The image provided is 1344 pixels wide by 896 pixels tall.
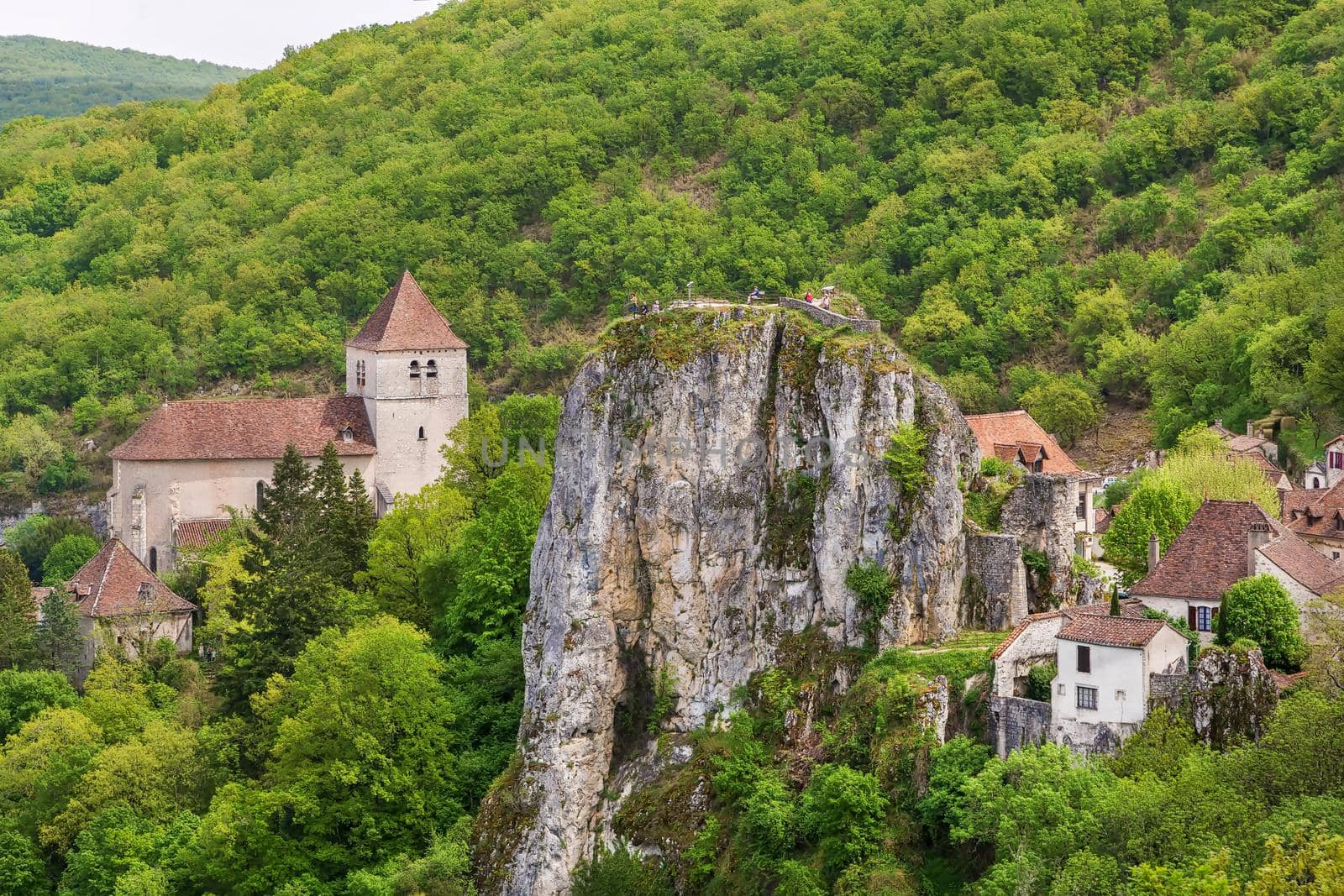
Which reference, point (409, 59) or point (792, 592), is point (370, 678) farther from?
point (409, 59)

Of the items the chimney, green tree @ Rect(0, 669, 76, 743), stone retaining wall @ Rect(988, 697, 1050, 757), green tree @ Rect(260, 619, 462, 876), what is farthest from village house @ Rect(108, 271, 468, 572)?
the chimney

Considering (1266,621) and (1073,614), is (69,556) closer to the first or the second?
(1073,614)

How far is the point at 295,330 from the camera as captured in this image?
381 ft

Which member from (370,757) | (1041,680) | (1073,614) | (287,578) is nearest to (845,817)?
(1041,680)

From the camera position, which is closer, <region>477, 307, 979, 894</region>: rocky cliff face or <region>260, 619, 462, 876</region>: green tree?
<region>477, 307, 979, 894</region>: rocky cliff face

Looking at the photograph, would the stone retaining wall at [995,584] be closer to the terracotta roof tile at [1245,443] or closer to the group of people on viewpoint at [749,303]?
the group of people on viewpoint at [749,303]

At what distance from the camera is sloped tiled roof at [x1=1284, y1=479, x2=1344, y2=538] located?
60.1 meters

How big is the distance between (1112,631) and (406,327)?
4762 centimetres

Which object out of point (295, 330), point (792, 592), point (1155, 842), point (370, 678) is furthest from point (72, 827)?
point (295, 330)

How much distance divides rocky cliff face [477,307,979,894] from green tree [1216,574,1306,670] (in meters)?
7.30

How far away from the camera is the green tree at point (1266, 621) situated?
46938 millimetres

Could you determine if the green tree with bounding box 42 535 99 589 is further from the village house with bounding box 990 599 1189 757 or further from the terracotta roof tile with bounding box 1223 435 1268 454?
the village house with bounding box 990 599 1189 757

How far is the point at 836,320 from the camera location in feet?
180

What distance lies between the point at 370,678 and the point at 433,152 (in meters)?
80.8
